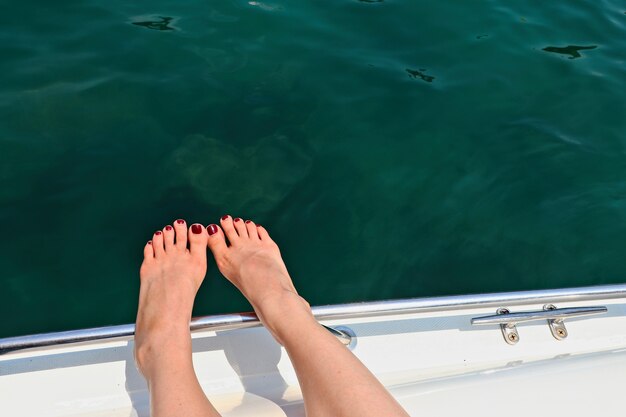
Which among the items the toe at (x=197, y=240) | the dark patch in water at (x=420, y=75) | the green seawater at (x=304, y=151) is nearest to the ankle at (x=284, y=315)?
the toe at (x=197, y=240)

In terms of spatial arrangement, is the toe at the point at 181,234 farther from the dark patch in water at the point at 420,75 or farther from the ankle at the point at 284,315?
the dark patch in water at the point at 420,75

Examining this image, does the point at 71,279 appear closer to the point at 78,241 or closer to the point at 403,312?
the point at 78,241

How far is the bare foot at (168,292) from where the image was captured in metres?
1.56

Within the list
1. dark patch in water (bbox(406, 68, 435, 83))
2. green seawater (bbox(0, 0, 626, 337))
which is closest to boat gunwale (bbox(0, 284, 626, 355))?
green seawater (bbox(0, 0, 626, 337))

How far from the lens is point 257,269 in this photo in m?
2.01

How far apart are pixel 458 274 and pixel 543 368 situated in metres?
0.82

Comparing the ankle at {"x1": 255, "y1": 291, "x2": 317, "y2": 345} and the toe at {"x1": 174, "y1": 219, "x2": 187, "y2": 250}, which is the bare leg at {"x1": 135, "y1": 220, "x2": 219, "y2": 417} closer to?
the toe at {"x1": 174, "y1": 219, "x2": 187, "y2": 250}

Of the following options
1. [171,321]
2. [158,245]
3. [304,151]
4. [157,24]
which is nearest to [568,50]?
[304,151]

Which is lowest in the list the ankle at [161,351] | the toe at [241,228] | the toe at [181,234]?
the toe at [241,228]

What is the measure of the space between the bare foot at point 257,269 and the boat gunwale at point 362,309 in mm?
86

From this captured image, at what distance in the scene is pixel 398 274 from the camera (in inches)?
97.3

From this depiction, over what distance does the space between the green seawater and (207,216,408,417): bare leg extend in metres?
0.30

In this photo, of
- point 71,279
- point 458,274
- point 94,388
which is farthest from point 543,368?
point 71,279

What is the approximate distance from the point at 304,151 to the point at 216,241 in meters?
0.77
